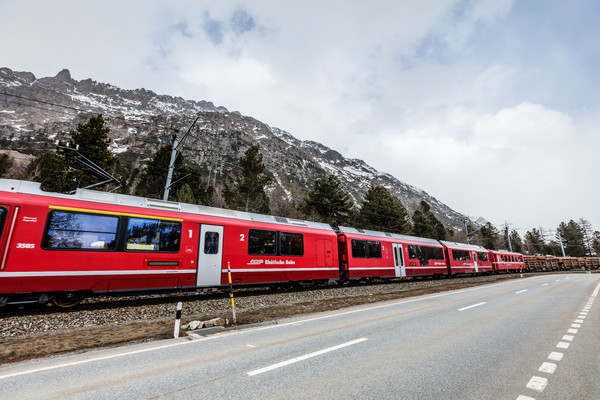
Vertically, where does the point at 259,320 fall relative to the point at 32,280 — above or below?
below

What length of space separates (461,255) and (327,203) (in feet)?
64.8

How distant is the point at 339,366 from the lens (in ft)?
12.8

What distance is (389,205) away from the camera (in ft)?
155

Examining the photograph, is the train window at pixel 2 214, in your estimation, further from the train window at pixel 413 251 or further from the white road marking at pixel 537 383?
the train window at pixel 413 251

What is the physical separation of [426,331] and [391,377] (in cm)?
316

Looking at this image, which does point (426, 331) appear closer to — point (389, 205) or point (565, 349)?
point (565, 349)

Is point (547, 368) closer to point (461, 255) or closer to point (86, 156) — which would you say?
point (461, 255)

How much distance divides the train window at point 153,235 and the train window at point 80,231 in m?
0.51

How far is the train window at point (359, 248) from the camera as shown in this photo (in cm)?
1736

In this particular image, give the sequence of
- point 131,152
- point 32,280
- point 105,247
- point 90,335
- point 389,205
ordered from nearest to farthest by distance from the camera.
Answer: point 90,335, point 32,280, point 105,247, point 389,205, point 131,152

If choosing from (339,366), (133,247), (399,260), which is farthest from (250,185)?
(339,366)

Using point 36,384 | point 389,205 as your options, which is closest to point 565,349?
point 36,384

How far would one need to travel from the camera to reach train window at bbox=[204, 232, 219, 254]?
10773 mm

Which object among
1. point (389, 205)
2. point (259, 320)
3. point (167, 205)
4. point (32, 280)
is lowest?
point (259, 320)
